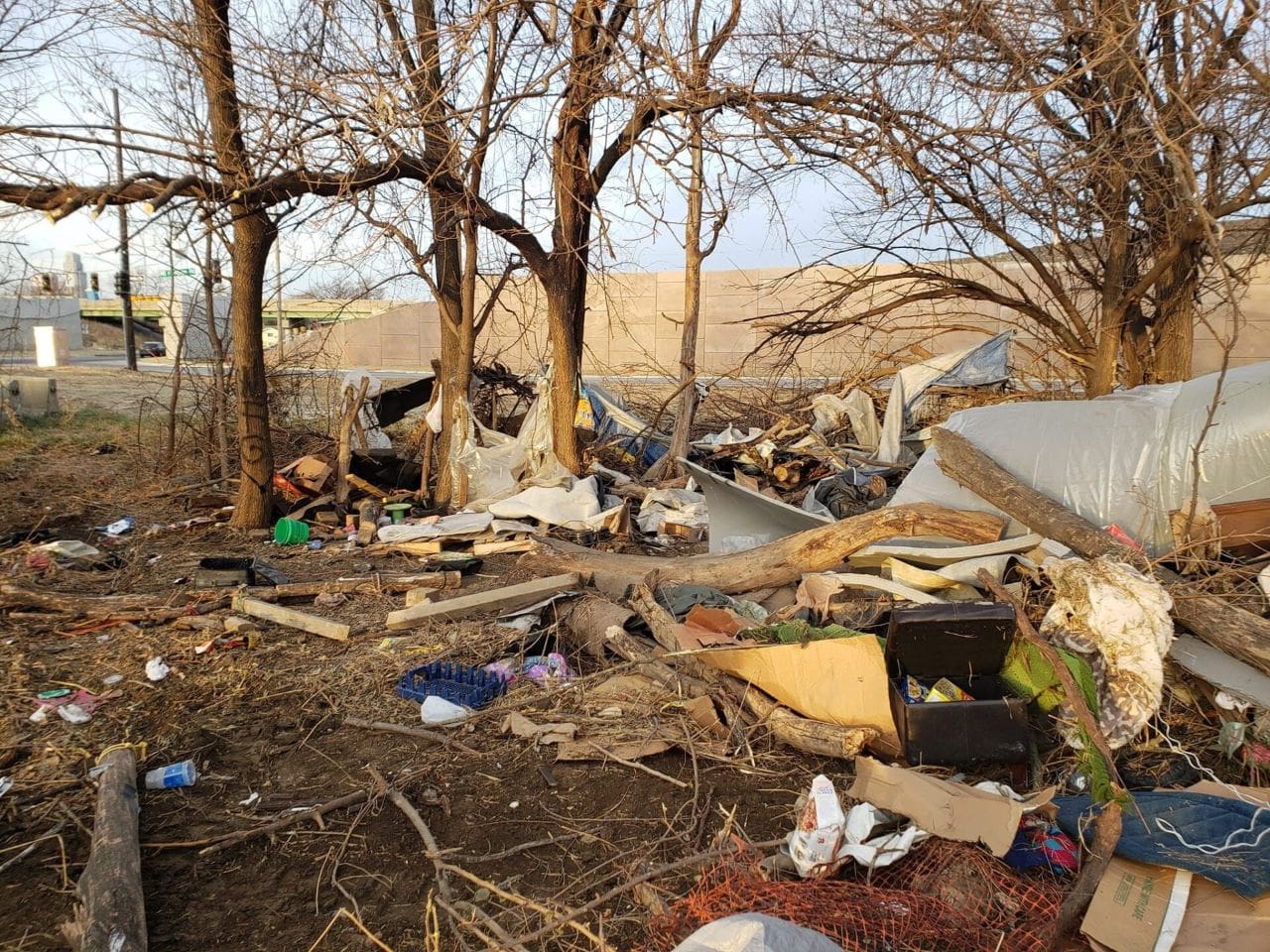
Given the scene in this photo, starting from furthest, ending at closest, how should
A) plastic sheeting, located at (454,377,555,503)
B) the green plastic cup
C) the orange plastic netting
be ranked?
plastic sheeting, located at (454,377,555,503) → the green plastic cup → the orange plastic netting

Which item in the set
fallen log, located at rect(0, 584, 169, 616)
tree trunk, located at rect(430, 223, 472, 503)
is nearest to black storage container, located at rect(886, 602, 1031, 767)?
fallen log, located at rect(0, 584, 169, 616)

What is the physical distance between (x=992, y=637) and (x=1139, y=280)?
498cm

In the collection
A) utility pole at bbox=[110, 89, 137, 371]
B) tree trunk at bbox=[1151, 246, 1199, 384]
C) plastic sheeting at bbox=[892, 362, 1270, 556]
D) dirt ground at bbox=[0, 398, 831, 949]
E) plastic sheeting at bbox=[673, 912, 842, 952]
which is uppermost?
utility pole at bbox=[110, 89, 137, 371]

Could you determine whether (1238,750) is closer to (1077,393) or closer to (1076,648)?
(1076,648)

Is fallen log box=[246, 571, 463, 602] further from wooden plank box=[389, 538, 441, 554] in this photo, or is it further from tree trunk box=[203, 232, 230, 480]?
tree trunk box=[203, 232, 230, 480]

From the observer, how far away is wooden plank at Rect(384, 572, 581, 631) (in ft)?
15.6

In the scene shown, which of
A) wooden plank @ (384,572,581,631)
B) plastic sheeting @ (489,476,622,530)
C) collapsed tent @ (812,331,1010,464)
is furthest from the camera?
collapsed tent @ (812,331,1010,464)

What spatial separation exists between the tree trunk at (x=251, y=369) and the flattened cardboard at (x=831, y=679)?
5.17 metres

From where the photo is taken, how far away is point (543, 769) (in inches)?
131

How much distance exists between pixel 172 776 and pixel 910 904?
2.70 metres

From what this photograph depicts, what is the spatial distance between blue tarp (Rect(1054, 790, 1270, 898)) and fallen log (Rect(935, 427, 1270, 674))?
94cm

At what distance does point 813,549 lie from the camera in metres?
4.83

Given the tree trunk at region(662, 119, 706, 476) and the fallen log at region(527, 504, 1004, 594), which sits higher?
the tree trunk at region(662, 119, 706, 476)

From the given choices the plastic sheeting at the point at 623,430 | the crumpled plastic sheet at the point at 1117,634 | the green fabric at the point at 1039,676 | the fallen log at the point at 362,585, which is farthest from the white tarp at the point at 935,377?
the green fabric at the point at 1039,676
